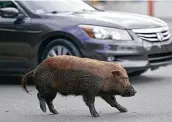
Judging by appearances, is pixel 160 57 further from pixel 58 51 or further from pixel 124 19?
pixel 58 51

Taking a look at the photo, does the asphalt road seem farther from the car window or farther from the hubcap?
the car window

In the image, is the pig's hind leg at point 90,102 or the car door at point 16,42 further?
the car door at point 16,42

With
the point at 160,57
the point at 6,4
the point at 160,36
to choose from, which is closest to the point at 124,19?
the point at 160,36

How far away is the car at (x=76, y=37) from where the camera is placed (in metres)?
9.76

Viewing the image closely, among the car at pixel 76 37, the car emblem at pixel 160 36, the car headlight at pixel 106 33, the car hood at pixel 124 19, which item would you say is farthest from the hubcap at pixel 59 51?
the car emblem at pixel 160 36

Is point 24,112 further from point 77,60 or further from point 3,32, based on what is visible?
point 3,32

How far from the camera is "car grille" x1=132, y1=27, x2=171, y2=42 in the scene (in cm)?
992

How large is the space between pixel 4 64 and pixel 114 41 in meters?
1.85

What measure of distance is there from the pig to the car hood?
8.57 ft

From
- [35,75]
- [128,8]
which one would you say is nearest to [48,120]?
[35,75]

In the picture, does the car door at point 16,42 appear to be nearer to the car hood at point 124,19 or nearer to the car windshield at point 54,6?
the car windshield at point 54,6

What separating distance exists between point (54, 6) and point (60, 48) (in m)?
0.98

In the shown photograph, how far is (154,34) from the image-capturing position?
10.1 metres

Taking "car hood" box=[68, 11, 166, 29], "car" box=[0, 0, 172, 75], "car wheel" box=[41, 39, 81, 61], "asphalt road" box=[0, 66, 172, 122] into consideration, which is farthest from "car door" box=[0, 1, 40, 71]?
"car hood" box=[68, 11, 166, 29]
